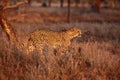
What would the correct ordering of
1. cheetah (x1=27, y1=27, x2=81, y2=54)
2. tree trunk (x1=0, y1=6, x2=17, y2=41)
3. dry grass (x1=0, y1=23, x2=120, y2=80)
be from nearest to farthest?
dry grass (x1=0, y1=23, x2=120, y2=80) → cheetah (x1=27, y1=27, x2=81, y2=54) → tree trunk (x1=0, y1=6, x2=17, y2=41)

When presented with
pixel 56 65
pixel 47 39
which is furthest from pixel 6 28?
pixel 56 65

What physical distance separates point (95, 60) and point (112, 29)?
758cm

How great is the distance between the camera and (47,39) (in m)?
8.42

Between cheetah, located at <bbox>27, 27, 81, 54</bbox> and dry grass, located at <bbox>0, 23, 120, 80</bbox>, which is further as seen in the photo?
cheetah, located at <bbox>27, 27, 81, 54</bbox>

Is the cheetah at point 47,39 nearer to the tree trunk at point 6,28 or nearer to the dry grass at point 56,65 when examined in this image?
the dry grass at point 56,65

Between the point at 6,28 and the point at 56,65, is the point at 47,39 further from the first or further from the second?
the point at 6,28

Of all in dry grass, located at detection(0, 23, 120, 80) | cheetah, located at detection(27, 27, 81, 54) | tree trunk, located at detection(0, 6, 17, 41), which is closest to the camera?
dry grass, located at detection(0, 23, 120, 80)

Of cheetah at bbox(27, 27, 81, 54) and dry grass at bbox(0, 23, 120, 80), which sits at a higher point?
cheetah at bbox(27, 27, 81, 54)

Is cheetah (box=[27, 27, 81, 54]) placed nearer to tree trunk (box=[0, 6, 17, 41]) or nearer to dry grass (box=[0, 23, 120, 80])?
dry grass (box=[0, 23, 120, 80])

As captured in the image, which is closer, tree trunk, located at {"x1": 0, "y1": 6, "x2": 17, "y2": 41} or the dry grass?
the dry grass

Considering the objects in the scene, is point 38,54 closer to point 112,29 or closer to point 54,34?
point 54,34

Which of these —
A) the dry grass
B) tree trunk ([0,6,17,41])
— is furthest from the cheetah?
tree trunk ([0,6,17,41])

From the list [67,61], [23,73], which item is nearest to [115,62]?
[67,61]

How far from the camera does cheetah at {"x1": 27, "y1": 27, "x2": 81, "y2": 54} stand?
8.25 m
